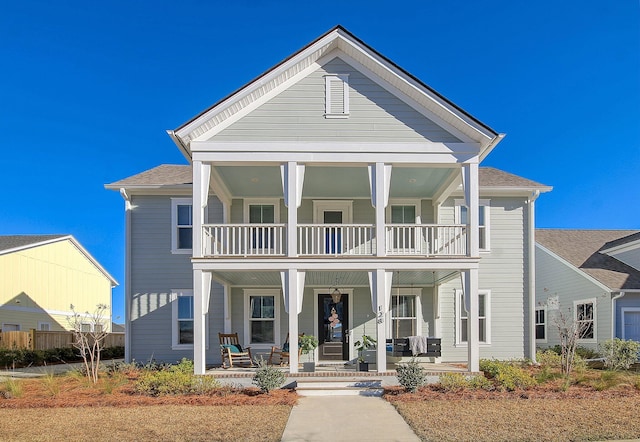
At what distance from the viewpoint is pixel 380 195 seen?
13977 mm

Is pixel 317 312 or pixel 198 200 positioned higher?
pixel 198 200

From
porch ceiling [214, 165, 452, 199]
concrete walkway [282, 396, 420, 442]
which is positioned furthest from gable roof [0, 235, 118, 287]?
concrete walkway [282, 396, 420, 442]

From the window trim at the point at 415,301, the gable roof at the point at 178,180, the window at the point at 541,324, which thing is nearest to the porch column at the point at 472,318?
the window trim at the point at 415,301

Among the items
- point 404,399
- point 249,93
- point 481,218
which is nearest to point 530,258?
point 481,218

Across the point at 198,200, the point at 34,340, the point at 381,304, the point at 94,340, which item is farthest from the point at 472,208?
the point at 34,340

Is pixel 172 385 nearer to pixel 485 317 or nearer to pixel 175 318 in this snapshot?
pixel 175 318

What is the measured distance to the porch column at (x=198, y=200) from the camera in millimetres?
13664

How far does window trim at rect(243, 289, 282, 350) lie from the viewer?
17380 millimetres

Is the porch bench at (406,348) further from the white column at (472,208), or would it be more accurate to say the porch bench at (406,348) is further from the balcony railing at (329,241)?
the white column at (472,208)

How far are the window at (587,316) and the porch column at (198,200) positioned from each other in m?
13.7

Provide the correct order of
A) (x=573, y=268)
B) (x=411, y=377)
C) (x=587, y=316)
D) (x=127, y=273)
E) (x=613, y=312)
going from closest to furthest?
(x=411, y=377) → (x=127, y=273) → (x=613, y=312) → (x=587, y=316) → (x=573, y=268)

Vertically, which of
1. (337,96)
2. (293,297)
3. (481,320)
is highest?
(337,96)

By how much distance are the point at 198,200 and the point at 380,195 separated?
4507mm

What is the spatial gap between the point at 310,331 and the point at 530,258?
7.41m
